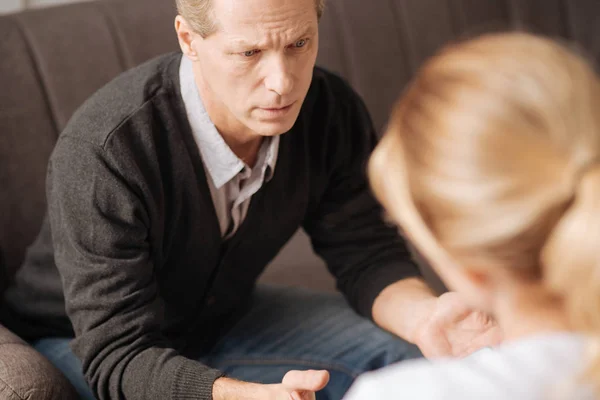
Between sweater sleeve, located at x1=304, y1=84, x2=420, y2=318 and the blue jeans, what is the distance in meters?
0.06

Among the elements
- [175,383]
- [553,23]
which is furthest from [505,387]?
[553,23]

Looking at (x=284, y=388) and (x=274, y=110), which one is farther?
(x=274, y=110)

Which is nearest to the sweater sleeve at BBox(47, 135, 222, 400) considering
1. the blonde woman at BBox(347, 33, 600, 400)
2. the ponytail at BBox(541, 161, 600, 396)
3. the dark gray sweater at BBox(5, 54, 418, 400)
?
the dark gray sweater at BBox(5, 54, 418, 400)

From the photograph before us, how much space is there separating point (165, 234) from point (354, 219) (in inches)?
16.0

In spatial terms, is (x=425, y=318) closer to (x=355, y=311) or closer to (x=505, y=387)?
(x=355, y=311)

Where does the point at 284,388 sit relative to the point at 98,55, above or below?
below

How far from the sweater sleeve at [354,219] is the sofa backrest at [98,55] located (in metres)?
0.38

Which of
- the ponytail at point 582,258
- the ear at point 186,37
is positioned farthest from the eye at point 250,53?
the ponytail at point 582,258

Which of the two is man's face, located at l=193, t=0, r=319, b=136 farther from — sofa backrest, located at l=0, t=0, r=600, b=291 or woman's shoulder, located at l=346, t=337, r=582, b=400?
woman's shoulder, located at l=346, t=337, r=582, b=400


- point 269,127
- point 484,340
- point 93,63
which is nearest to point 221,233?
point 269,127

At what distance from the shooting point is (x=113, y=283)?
1253 millimetres

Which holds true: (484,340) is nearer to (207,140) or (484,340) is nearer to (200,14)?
(207,140)

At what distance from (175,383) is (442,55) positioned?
0.70 m

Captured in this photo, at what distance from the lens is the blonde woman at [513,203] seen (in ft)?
2.23
